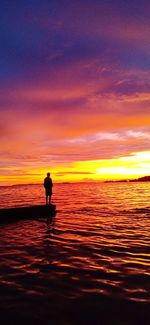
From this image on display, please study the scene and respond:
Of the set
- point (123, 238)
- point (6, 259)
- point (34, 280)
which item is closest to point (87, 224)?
point (123, 238)

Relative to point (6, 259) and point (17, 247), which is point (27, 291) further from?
point (17, 247)

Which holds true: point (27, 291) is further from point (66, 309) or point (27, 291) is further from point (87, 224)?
point (87, 224)

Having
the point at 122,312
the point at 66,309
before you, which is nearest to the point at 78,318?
the point at 66,309

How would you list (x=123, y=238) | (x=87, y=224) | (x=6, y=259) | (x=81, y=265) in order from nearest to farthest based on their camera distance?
(x=81, y=265) < (x=6, y=259) < (x=123, y=238) < (x=87, y=224)

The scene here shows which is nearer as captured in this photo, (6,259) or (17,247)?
(6,259)

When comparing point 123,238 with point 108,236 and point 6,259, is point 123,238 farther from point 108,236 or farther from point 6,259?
point 6,259

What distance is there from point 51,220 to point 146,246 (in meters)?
11.0

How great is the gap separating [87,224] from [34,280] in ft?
37.0

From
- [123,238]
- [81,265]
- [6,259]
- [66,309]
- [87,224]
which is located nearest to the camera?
[66,309]

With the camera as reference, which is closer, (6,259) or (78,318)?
(78,318)

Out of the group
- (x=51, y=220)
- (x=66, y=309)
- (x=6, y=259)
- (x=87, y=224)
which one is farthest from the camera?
(x=51, y=220)

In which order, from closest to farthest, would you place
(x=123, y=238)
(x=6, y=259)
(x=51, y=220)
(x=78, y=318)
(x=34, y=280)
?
(x=78, y=318)
(x=34, y=280)
(x=6, y=259)
(x=123, y=238)
(x=51, y=220)

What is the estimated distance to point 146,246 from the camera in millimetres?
12562

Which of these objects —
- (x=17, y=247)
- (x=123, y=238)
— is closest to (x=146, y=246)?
(x=123, y=238)
